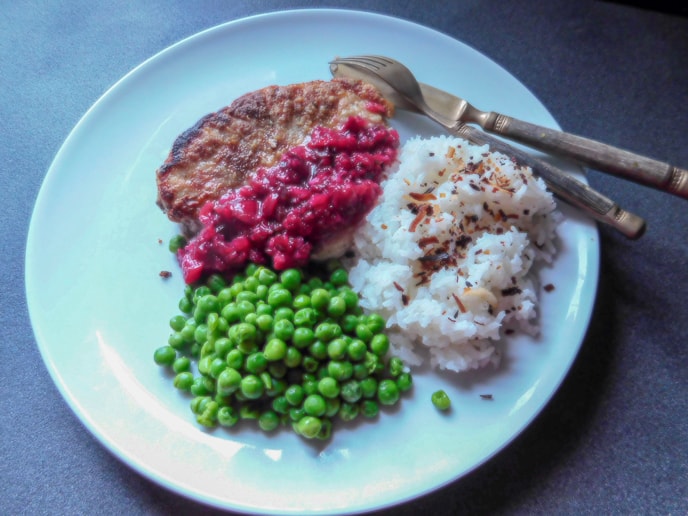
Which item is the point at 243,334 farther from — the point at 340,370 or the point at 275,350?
the point at 340,370

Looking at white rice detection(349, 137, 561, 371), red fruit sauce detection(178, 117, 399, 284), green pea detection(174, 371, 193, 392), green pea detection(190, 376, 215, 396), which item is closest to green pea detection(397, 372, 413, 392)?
white rice detection(349, 137, 561, 371)

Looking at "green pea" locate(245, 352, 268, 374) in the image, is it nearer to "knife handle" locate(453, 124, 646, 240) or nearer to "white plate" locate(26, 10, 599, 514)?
"white plate" locate(26, 10, 599, 514)

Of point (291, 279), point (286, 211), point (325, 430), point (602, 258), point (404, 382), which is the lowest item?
point (325, 430)

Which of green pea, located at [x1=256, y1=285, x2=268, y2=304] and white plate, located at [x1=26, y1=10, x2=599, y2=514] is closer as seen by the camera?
white plate, located at [x1=26, y1=10, x2=599, y2=514]

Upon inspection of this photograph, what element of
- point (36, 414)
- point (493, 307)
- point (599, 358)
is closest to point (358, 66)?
point (493, 307)

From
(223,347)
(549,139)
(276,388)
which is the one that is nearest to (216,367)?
(223,347)

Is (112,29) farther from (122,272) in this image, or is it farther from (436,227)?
(436,227)

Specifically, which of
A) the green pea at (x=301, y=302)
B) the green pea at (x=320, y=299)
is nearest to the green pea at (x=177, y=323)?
the green pea at (x=301, y=302)
